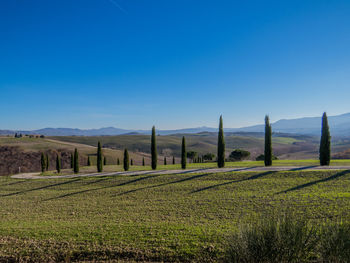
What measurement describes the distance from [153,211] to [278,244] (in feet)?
33.9

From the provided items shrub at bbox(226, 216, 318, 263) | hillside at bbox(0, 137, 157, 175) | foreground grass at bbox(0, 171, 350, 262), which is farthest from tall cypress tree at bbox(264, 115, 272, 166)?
hillside at bbox(0, 137, 157, 175)

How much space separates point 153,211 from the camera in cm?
1372

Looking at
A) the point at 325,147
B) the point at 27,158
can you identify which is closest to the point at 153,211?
the point at 325,147

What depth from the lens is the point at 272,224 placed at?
4730 millimetres

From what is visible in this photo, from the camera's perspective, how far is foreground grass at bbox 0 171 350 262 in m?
8.48

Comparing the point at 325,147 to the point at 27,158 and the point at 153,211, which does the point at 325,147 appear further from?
the point at 27,158

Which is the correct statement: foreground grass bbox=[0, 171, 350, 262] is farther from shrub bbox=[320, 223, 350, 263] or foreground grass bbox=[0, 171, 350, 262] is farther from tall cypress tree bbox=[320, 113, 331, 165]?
tall cypress tree bbox=[320, 113, 331, 165]

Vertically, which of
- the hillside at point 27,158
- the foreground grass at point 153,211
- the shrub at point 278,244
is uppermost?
the shrub at point 278,244

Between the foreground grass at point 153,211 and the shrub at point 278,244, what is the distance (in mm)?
594

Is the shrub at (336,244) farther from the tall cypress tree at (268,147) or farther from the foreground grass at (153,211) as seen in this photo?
the tall cypress tree at (268,147)

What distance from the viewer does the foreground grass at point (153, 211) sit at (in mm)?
8484

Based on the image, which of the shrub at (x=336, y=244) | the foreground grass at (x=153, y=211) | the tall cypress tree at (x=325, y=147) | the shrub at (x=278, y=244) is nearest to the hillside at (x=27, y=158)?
the foreground grass at (x=153, y=211)

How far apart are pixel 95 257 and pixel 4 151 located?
7983cm

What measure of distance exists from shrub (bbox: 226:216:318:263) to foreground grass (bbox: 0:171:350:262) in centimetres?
59
